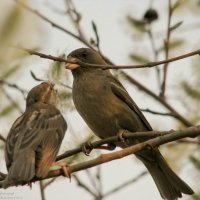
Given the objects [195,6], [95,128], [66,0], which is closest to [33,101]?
[95,128]

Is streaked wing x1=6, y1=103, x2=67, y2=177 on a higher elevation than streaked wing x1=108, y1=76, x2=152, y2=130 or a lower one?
higher

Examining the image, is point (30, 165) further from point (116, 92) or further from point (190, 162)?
point (116, 92)

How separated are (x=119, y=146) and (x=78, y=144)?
39.1 inches

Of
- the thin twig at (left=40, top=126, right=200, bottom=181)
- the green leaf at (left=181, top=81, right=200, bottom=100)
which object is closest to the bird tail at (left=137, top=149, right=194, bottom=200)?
the green leaf at (left=181, top=81, right=200, bottom=100)

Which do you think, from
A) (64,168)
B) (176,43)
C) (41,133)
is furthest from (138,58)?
(64,168)

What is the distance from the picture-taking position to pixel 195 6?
14.4ft

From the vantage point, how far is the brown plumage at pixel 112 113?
5.51m

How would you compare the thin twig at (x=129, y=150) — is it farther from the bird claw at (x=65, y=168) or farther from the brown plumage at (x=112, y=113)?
the brown plumage at (x=112, y=113)

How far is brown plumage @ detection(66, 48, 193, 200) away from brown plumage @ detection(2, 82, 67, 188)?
45cm

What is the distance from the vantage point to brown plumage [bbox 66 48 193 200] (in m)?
5.51

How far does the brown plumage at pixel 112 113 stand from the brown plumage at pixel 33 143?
1.46ft

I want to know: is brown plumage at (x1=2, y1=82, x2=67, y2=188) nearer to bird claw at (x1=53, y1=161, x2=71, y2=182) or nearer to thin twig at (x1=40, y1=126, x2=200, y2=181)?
bird claw at (x1=53, y1=161, x2=71, y2=182)

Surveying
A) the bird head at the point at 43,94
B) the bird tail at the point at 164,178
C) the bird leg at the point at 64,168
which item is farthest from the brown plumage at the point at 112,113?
the bird leg at the point at 64,168

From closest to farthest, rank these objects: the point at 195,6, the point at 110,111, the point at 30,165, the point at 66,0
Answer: the point at 30,165 < the point at 195,6 < the point at 66,0 < the point at 110,111
